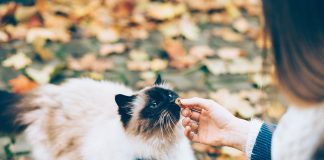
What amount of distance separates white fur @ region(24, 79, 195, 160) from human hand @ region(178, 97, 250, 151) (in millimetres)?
85

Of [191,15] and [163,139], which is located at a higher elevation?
[191,15]

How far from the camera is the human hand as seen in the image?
208cm

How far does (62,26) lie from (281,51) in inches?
92.9

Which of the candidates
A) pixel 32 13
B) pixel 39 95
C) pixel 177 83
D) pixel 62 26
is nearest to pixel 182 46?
pixel 177 83

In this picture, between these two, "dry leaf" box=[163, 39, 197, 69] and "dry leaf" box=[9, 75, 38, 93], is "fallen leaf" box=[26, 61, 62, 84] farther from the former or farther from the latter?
"dry leaf" box=[163, 39, 197, 69]

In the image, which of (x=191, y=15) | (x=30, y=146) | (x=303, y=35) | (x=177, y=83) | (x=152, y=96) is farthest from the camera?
(x=191, y=15)

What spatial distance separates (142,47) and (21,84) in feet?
3.06

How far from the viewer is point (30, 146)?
96.0 inches

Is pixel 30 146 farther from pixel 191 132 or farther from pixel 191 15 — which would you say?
pixel 191 15

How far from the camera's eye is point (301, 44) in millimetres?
1500

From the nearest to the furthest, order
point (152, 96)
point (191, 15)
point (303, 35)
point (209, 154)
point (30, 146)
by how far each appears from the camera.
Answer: point (303, 35)
point (152, 96)
point (30, 146)
point (209, 154)
point (191, 15)

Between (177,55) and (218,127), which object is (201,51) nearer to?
(177,55)

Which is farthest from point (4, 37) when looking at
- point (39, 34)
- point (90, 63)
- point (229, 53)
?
point (229, 53)

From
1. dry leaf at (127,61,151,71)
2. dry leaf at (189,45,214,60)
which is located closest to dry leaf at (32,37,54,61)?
dry leaf at (127,61,151,71)
